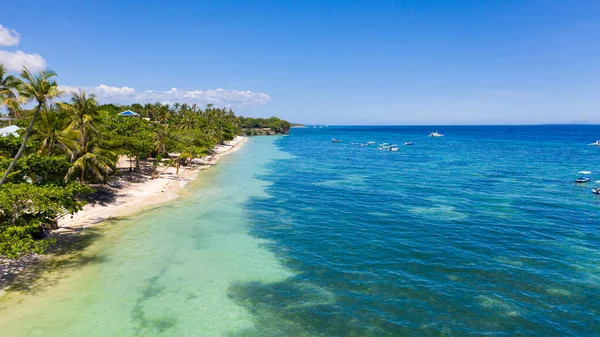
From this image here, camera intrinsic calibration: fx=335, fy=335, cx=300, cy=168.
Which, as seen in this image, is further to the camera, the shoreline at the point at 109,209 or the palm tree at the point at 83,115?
the palm tree at the point at 83,115

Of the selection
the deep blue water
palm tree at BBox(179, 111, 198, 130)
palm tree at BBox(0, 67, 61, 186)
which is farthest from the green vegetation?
palm tree at BBox(179, 111, 198, 130)

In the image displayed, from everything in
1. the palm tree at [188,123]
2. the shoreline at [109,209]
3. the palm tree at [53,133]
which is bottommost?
the shoreline at [109,209]

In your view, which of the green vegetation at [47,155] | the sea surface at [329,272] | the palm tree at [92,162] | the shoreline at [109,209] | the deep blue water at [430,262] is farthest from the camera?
the palm tree at [92,162]

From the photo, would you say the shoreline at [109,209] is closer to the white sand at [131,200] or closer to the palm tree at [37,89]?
the white sand at [131,200]

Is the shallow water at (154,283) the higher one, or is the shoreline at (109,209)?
the shoreline at (109,209)

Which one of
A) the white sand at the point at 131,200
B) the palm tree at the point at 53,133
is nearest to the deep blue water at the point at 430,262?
the white sand at the point at 131,200

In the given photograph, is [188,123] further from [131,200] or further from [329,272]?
[329,272]

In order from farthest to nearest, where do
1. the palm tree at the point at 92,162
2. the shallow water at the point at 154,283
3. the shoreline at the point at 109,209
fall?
1. the palm tree at the point at 92,162
2. the shoreline at the point at 109,209
3. the shallow water at the point at 154,283

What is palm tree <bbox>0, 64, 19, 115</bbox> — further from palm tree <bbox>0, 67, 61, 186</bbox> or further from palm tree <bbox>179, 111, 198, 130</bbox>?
palm tree <bbox>179, 111, 198, 130</bbox>

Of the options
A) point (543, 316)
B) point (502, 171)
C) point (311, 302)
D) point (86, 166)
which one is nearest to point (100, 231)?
point (86, 166)
